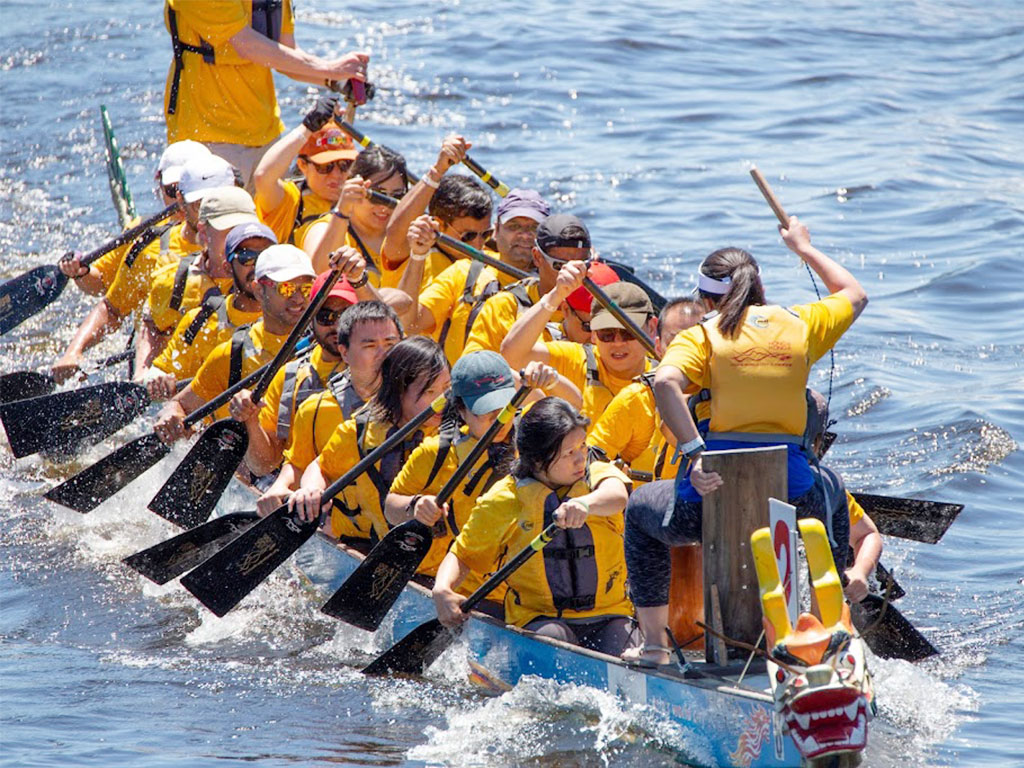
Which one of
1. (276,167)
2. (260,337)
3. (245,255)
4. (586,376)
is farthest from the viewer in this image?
(276,167)

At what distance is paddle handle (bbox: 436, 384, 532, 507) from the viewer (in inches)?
220

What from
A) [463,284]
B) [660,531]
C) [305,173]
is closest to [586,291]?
[463,284]

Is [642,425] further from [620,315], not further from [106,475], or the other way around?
[106,475]

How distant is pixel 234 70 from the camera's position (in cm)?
958

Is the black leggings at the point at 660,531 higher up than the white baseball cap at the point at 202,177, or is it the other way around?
the white baseball cap at the point at 202,177

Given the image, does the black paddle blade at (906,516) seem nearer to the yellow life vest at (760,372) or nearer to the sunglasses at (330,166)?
the yellow life vest at (760,372)

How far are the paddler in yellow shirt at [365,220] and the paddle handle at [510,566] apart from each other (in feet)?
8.50

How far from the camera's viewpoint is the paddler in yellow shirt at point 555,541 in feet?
→ 17.1

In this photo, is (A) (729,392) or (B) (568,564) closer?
(A) (729,392)

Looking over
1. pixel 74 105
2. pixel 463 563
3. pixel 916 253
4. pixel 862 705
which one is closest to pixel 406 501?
pixel 463 563

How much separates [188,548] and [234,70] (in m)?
3.71

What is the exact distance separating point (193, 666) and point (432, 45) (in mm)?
13790

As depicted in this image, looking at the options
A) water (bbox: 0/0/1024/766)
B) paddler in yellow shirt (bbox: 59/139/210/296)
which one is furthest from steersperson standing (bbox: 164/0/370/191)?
water (bbox: 0/0/1024/766)

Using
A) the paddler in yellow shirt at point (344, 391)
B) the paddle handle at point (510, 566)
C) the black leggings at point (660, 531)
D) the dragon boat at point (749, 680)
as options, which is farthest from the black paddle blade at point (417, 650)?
the black leggings at point (660, 531)
